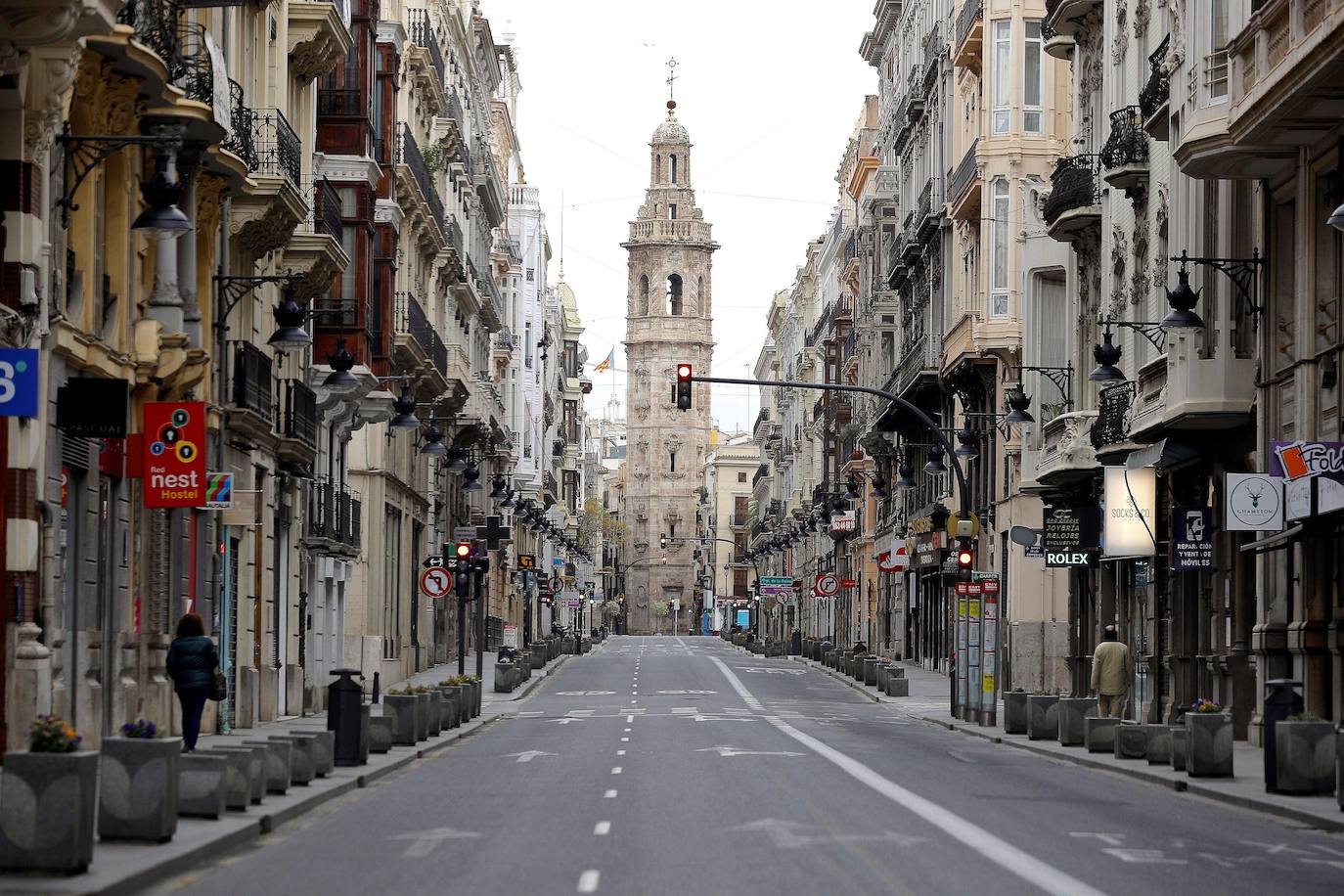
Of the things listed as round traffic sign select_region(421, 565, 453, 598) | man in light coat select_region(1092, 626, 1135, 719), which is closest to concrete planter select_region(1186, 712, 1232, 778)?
man in light coat select_region(1092, 626, 1135, 719)

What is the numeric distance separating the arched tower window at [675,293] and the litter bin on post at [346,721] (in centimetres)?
14732

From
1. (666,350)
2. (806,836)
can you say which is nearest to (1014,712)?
(806,836)

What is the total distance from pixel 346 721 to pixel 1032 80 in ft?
108

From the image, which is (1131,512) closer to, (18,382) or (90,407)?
(90,407)

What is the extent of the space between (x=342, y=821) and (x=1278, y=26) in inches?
601

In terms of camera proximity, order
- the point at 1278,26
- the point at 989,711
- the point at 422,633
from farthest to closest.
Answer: the point at 422,633 < the point at 989,711 < the point at 1278,26

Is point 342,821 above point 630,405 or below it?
below

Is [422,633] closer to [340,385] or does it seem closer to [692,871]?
[340,385]

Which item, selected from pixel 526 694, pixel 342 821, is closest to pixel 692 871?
pixel 342 821

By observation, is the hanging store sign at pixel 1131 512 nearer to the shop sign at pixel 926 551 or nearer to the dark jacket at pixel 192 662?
the dark jacket at pixel 192 662

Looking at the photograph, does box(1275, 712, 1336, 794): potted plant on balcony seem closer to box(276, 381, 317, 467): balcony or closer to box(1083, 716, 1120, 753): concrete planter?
box(1083, 716, 1120, 753): concrete planter

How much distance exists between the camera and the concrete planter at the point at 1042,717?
3388 cm

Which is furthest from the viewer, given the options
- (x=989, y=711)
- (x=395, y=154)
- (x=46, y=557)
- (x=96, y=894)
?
(x=395, y=154)

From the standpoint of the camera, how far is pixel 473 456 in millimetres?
75438
